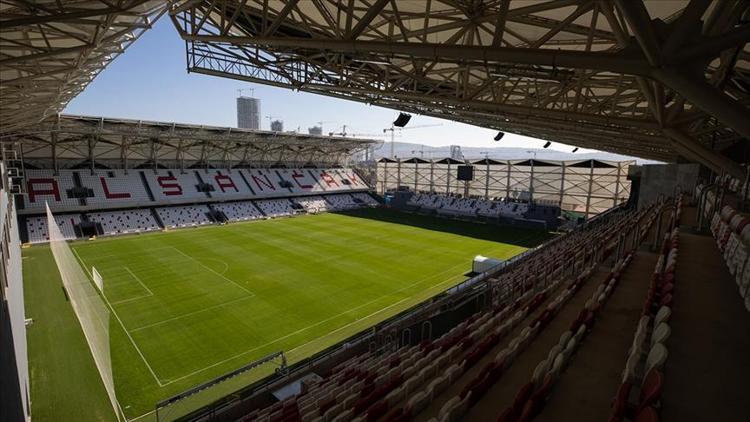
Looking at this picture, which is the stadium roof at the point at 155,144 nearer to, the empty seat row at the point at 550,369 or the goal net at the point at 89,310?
the goal net at the point at 89,310

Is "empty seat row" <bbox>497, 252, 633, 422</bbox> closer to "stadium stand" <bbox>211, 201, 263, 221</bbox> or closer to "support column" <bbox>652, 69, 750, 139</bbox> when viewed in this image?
"support column" <bbox>652, 69, 750, 139</bbox>

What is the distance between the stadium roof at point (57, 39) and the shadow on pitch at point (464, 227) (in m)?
28.4

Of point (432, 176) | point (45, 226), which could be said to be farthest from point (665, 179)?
point (45, 226)

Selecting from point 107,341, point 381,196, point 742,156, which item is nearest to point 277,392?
point 107,341

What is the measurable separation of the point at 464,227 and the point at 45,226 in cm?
3622

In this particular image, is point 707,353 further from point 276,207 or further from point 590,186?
point 276,207

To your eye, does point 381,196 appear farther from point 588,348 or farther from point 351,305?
point 588,348

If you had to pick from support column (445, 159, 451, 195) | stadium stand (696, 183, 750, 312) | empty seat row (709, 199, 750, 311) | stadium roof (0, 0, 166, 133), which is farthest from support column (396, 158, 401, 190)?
empty seat row (709, 199, 750, 311)

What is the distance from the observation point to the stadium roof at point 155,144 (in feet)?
95.1

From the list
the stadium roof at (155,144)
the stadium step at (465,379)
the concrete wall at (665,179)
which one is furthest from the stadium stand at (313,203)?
the stadium step at (465,379)

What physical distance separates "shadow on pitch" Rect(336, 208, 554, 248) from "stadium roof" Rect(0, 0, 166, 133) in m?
28.4

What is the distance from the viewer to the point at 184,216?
36594 mm

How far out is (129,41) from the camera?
11.3 metres

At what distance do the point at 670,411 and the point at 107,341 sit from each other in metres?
16.0
